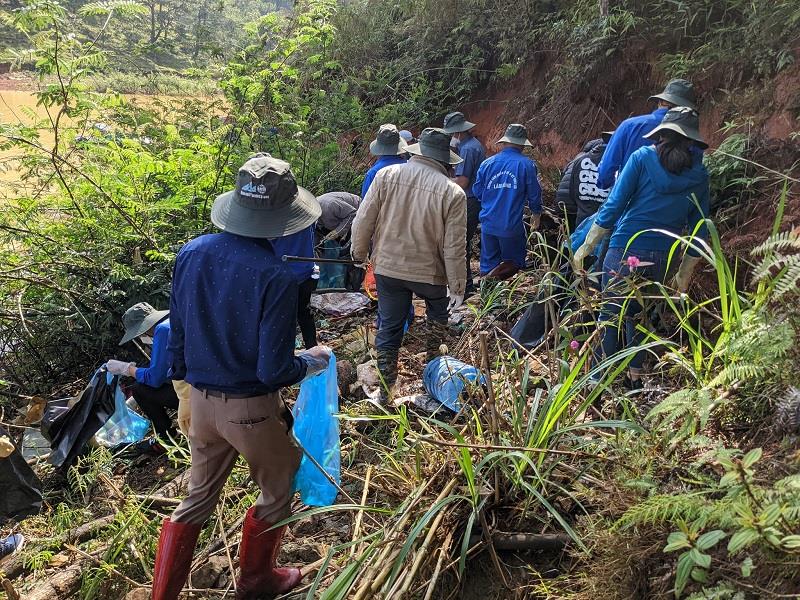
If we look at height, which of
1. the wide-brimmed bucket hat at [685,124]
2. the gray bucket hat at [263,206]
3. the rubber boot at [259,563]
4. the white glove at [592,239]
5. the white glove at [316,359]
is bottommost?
the rubber boot at [259,563]

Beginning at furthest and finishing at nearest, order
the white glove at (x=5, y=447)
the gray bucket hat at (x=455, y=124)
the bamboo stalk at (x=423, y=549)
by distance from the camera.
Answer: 1. the gray bucket hat at (x=455, y=124)
2. the white glove at (x=5, y=447)
3. the bamboo stalk at (x=423, y=549)

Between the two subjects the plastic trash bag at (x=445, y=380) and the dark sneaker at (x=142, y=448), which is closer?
the plastic trash bag at (x=445, y=380)

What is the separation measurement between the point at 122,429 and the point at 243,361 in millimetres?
2481

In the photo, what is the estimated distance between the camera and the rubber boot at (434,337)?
16.0ft

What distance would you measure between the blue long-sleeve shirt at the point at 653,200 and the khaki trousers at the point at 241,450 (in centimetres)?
232

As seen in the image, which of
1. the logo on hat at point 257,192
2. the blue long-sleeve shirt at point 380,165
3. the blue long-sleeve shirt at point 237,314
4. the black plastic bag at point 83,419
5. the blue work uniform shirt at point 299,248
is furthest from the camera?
the blue long-sleeve shirt at point 380,165

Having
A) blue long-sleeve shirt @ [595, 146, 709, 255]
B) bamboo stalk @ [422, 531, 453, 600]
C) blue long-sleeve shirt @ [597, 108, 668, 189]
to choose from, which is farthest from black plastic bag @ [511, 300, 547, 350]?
bamboo stalk @ [422, 531, 453, 600]

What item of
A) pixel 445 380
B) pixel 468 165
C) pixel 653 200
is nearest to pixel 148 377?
pixel 445 380

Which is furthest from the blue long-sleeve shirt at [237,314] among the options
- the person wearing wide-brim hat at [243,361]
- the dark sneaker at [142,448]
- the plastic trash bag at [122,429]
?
the dark sneaker at [142,448]

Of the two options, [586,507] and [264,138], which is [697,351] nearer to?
[586,507]

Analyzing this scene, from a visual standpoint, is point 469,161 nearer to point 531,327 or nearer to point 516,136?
point 516,136

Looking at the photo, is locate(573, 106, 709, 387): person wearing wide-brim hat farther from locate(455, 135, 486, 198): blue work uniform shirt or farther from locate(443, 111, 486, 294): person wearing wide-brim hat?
locate(455, 135, 486, 198): blue work uniform shirt

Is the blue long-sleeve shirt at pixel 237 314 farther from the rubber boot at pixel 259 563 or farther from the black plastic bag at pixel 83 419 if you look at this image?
the black plastic bag at pixel 83 419

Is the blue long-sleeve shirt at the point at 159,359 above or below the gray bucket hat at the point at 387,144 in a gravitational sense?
below
